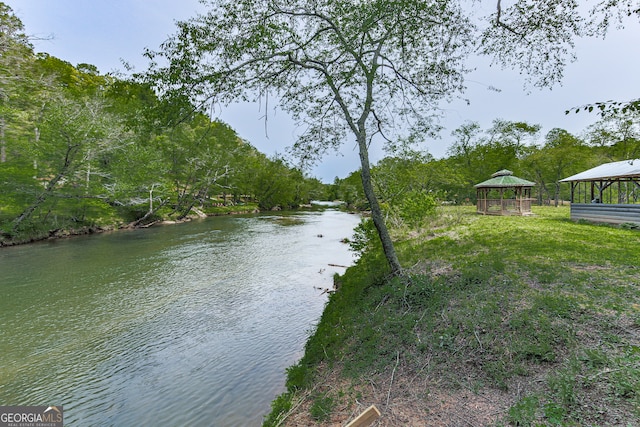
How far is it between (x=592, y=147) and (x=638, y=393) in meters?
39.5

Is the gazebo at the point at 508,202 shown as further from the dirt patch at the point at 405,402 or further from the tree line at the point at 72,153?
the dirt patch at the point at 405,402

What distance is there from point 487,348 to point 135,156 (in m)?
30.9

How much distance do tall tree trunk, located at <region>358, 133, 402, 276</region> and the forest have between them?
6.42 feet

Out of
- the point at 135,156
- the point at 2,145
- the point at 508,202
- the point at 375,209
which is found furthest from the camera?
the point at 135,156

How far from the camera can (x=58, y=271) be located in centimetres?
1227

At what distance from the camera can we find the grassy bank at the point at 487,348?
2875 millimetres

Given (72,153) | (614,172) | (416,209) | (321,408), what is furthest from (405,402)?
(72,153)

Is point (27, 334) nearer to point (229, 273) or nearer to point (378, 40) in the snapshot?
point (229, 273)

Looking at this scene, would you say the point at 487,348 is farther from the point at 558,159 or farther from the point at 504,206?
the point at 558,159

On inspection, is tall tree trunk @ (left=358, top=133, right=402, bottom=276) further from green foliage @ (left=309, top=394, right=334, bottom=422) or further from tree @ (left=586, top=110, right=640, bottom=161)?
tree @ (left=586, top=110, right=640, bottom=161)

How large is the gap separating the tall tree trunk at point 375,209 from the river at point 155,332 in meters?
2.80

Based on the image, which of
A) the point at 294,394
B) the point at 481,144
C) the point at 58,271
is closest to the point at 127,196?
the point at 58,271

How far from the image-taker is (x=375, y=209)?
6.34 m

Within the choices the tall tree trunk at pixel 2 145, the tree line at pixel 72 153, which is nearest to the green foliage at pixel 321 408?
the tree line at pixel 72 153
